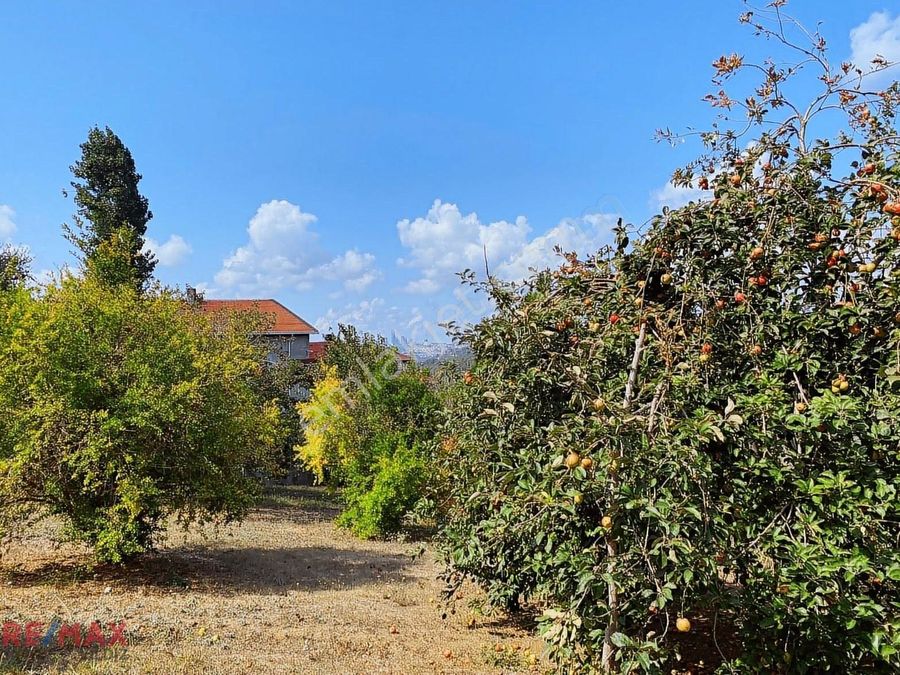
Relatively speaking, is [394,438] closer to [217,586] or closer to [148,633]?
[217,586]

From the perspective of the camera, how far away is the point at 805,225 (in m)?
4.05

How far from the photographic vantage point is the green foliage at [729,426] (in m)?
Answer: 3.22

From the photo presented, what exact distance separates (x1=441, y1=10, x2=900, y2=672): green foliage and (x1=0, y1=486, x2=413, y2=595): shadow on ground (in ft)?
14.6

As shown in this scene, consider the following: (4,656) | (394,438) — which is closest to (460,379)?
(4,656)

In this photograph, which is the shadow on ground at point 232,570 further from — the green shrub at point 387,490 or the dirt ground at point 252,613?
the green shrub at point 387,490

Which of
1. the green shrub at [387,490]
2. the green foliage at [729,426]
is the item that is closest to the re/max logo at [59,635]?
the green foliage at [729,426]

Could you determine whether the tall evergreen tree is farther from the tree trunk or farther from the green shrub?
the tree trunk

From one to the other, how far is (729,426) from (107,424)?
675 centimetres

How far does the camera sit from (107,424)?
23.4 feet

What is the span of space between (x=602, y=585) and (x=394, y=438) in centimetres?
1084

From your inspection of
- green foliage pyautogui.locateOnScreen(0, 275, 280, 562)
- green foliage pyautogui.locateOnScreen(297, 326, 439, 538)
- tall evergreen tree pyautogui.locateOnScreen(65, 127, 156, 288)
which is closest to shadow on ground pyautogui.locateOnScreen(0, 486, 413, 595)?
green foliage pyautogui.locateOnScreen(0, 275, 280, 562)

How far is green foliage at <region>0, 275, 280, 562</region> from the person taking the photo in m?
7.10

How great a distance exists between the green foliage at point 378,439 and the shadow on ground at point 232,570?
158 cm

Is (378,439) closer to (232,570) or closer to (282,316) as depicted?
(232,570)
